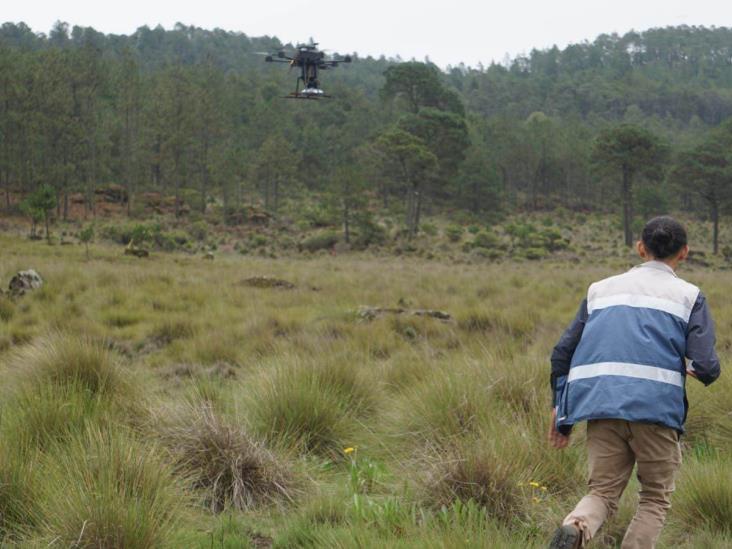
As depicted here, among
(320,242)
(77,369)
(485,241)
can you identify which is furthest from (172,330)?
(485,241)

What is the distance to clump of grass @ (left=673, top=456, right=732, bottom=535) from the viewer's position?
3.82 metres

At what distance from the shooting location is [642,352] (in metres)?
3.24

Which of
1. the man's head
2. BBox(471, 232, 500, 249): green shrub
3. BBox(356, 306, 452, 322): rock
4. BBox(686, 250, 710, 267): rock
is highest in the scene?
the man's head

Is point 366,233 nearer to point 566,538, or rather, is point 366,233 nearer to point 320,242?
point 320,242

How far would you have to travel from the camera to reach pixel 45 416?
15.3 ft

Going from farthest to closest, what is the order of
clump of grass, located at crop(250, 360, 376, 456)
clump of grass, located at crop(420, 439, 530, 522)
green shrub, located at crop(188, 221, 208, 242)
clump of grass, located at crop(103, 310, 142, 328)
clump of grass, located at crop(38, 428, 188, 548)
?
green shrub, located at crop(188, 221, 208, 242), clump of grass, located at crop(103, 310, 142, 328), clump of grass, located at crop(250, 360, 376, 456), clump of grass, located at crop(420, 439, 530, 522), clump of grass, located at crop(38, 428, 188, 548)

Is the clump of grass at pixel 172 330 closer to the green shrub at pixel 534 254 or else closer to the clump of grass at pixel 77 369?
the clump of grass at pixel 77 369

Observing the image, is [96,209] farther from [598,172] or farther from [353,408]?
[353,408]

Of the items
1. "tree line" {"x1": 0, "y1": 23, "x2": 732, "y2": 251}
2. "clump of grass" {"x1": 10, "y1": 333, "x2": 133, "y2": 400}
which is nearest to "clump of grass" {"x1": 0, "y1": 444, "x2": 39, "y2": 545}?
"clump of grass" {"x1": 10, "y1": 333, "x2": 133, "y2": 400}

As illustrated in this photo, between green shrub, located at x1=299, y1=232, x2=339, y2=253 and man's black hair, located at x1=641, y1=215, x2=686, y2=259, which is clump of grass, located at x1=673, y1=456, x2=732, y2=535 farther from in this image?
green shrub, located at x1=299, y1=232, x2=339, y2=253

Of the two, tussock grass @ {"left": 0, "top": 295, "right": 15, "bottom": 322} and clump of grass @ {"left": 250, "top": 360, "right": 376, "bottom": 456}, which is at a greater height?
clump of grass @ {"left": 250, "top": 360, "right": 376, "bottom": 456}

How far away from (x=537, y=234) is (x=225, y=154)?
22.7 meters

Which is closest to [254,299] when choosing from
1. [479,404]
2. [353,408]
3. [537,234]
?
[353,408]

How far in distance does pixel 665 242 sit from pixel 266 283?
14.1m
